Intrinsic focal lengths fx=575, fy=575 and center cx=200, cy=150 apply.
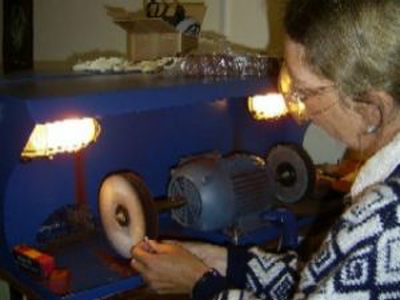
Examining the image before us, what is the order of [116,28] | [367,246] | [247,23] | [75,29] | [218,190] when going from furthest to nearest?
1. [75,29]
2. [116,28]
3. [247,23]
4. [218,190]
5. [367,246]

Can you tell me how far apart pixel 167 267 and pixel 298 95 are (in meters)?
0.42

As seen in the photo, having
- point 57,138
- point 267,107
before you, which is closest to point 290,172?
point 267,107

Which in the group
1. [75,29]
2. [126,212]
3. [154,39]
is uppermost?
[75,29]

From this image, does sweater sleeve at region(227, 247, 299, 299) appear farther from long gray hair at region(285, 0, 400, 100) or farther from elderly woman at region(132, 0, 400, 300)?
long gray hair at region(285, 0, 400, 100)

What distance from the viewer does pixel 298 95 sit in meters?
0.93

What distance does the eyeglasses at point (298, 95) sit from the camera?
0.88 meters

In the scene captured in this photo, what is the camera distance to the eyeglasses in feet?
2.90

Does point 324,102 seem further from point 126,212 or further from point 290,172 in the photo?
point 290,172

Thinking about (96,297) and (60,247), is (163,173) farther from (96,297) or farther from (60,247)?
(96,297)

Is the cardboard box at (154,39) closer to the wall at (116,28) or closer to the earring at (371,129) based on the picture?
the wall at (116,28)

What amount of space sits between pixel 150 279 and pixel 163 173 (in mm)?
453

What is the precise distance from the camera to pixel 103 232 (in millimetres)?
1340

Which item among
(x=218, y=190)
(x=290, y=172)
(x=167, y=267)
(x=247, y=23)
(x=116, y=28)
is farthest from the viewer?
(x=116, y=28)

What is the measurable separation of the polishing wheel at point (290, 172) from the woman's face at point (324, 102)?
572 mm
